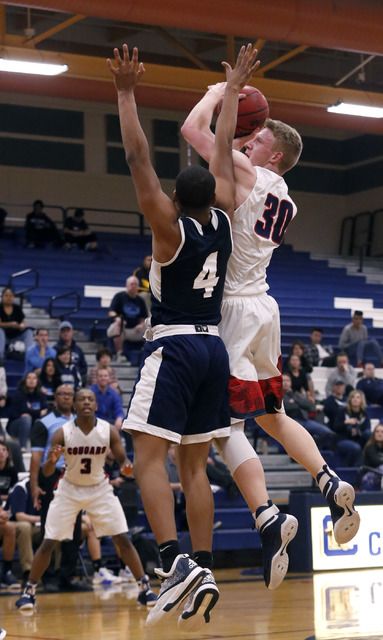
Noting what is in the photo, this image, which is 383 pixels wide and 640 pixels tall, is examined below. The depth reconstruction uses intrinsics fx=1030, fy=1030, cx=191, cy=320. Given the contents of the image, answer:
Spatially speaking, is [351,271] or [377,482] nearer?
[377,482]

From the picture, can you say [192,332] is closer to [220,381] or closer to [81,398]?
[220,381]

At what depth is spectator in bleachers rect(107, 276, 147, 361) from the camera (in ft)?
54.7

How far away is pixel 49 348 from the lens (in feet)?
50.3

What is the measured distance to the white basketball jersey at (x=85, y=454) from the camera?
35.6 feet

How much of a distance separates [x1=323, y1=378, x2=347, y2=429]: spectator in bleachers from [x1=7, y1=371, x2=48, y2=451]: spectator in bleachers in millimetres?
4638

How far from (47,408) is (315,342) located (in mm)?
6406

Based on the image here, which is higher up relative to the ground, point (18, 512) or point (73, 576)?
point (18, 512)

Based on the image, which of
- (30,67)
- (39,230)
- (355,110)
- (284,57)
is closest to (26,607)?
(30,67)

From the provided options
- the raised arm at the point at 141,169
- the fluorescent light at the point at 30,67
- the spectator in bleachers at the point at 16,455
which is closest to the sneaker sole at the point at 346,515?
the raised arm at the point at 141,169

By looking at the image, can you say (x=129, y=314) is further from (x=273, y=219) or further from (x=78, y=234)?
(x=273, y=219)

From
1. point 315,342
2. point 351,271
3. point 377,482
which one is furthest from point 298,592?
point 351,271

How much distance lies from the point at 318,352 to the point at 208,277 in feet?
44.1

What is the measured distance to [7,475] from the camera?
12289 mm

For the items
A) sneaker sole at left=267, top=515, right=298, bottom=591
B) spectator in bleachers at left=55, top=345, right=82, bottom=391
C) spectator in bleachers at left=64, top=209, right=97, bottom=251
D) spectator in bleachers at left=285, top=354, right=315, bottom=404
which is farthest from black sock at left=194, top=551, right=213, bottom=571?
spectator in bleachers at left=64, top=209, right=97, bottom=251
